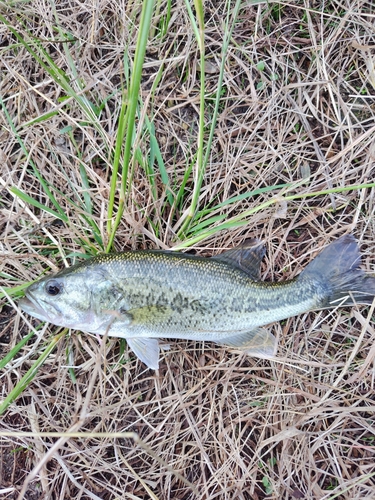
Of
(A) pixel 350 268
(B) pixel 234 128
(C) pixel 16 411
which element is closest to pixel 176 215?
(B) pixel 234 128

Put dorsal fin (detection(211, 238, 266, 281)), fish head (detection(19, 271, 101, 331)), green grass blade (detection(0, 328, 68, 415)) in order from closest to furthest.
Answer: fish head (detection(19, 271, 101, 331)) < green grass blade (detection(0, 328, 68, 415)) < dorsal fin (detection(211, 238, 266, 281))

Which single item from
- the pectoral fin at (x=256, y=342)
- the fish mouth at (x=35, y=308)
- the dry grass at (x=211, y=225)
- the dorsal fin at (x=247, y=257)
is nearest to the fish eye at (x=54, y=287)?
the fish mouth at (x=35, y=308)

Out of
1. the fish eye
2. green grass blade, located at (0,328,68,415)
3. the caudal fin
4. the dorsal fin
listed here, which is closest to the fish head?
the fish eye

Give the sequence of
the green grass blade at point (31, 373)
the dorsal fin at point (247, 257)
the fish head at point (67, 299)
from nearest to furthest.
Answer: the fish head at point (67, 299) → the green grass blade at point (31, 373) → the dorsal fin at point (247, 257)

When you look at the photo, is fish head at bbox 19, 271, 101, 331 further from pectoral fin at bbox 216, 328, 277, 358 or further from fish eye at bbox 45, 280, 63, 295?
pectoral fin at bbox 216, 328, 277, 358

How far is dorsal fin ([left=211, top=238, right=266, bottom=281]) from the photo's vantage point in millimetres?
3133

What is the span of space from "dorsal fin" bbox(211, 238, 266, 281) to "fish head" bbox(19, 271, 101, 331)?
98 centimetres

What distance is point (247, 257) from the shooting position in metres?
3.16

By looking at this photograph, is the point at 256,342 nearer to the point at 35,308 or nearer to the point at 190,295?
the point at 190,295

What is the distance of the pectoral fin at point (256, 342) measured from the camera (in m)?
3.13

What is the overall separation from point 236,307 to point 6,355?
189 centimetres

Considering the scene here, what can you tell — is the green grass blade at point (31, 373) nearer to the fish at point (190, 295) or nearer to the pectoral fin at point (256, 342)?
the fish at point (190, 295)

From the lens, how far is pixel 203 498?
3168mm

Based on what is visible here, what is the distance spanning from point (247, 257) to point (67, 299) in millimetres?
1360
